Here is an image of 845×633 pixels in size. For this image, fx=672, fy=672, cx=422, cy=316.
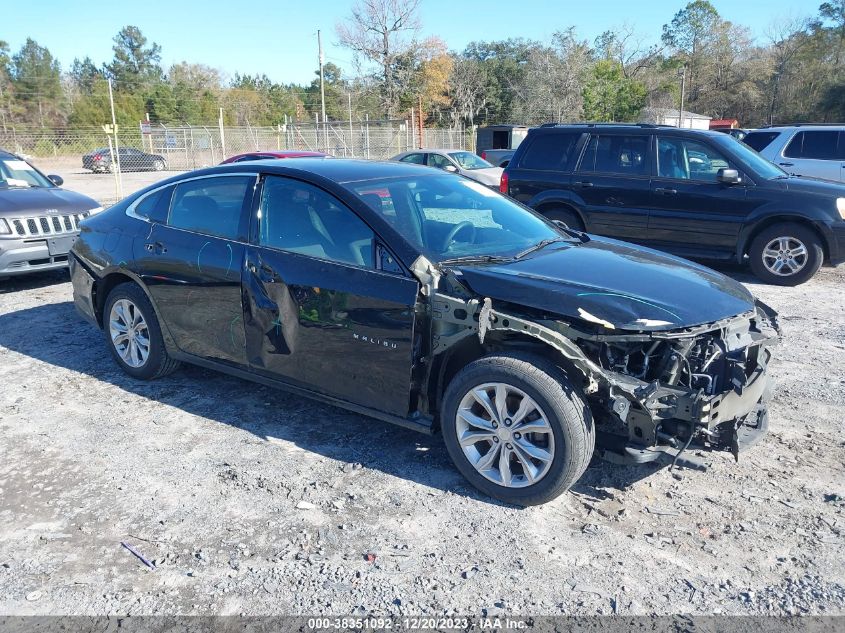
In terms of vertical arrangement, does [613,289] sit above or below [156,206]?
below

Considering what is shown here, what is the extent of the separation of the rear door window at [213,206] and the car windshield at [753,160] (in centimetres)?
631

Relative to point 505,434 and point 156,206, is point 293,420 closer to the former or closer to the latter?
point 505,434

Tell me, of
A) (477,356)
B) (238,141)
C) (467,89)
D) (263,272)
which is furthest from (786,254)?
(467,89)

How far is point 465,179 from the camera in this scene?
4941 millimetres

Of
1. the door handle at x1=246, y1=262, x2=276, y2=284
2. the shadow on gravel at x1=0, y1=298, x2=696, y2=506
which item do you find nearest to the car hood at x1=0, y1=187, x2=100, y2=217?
the shadow on gravel at x1=0, y1=298, x2=696, y2=506

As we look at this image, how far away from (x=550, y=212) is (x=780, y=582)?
6.85m

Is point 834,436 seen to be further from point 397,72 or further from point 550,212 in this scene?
point 397,72

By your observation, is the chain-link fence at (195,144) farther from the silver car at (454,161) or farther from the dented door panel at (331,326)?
the dented door panel at (331,326)

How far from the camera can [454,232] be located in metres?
4.04

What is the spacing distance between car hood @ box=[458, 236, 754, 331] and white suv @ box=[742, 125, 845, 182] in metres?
9.19

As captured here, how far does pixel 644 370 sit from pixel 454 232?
1.42 metres

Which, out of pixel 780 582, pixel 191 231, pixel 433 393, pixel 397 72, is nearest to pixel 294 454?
pixel 433 393

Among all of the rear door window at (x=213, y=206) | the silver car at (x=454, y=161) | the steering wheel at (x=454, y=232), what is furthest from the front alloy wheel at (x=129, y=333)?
the silver car at (x=454, y=161)

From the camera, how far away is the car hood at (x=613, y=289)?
321cm
